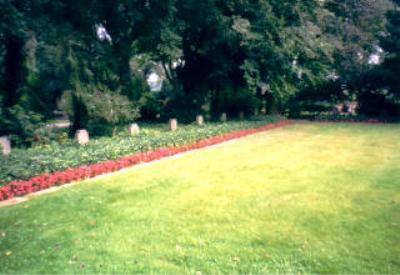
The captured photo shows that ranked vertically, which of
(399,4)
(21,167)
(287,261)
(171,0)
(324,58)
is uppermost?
(399,4)

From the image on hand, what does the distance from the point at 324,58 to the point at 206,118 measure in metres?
9.85

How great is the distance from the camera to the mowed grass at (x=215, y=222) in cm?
461

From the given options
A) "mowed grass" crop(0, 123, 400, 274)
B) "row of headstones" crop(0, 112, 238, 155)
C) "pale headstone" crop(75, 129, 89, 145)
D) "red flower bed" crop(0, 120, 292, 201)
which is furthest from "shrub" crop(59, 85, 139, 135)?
"mowed grass" crop(0, 123, 400, 274)

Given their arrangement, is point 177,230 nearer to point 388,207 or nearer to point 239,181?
point 239,181

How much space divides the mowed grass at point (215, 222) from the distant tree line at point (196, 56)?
7.37m

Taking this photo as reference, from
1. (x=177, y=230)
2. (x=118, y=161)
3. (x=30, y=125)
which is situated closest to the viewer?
(x=177, y=230)

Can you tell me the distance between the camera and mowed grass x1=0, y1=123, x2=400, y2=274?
4609 millimetres

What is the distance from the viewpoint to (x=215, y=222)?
5867 millimetres

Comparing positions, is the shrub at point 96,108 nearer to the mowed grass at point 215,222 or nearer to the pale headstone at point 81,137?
the pale headstone at point 81,137

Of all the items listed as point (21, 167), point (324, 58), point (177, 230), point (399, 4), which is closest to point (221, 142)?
point (21, 167)

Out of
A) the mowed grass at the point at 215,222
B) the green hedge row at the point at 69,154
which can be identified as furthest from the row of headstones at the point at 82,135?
the mowed grass at the point at 215,222

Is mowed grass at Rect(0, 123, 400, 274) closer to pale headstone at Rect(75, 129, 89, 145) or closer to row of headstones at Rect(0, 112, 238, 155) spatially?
row of headstones at Rect(0, 112, 238, 155)

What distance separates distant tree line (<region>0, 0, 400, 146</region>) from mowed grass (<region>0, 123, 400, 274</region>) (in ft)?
24.2

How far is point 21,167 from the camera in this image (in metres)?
8.33
